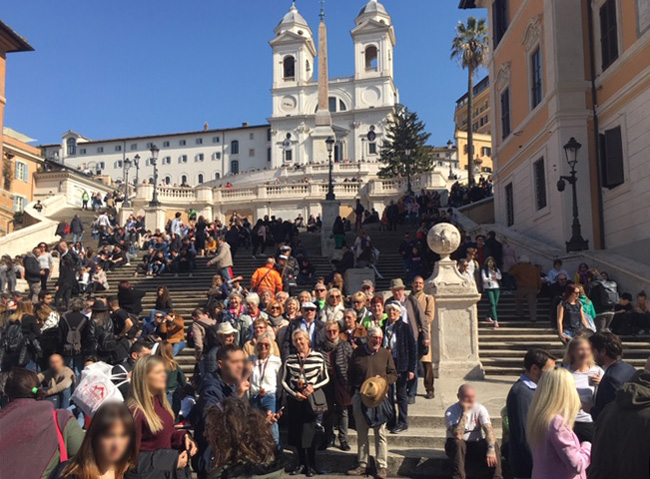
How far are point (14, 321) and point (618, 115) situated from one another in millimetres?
14761

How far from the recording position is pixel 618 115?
16.0 meters

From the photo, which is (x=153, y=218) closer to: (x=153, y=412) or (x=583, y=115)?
(x=583, y=115)

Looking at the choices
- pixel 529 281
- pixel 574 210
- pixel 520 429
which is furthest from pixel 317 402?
pixel 574 210

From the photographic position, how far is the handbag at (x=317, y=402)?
6793 mm

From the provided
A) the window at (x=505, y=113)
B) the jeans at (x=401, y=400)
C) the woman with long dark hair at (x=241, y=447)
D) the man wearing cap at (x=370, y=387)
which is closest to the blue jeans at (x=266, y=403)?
the man wearing cap at (x=370, y=387)

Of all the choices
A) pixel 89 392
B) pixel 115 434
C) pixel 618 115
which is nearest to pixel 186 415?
pixel 89 392

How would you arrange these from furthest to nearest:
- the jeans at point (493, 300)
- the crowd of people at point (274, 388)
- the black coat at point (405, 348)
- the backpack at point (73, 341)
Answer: the jeans at point (493, 300)
the backpack at point (73, 341)
the black coat at point (405, 348)
the crowd of people at point (274, 388)

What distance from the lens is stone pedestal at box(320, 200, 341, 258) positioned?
23359mm

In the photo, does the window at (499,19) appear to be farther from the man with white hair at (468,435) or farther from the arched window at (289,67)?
the arched window at (289,67)

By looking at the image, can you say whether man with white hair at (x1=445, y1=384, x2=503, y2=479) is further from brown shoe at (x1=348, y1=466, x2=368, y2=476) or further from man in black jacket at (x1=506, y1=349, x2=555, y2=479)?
brown shoe at (x1=348, y1=466, x2=368, y2=476)

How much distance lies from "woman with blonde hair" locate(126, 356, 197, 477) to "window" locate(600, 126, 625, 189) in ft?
47.0

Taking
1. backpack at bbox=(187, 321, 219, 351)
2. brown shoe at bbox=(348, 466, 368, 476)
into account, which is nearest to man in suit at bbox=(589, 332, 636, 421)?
brown shoe at bbox=(348, 466, 368, 476)

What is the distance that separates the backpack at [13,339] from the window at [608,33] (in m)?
15.5

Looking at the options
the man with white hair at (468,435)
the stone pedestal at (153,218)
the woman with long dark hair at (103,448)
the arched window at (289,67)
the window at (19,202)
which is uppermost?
the arched window at (289,67)
